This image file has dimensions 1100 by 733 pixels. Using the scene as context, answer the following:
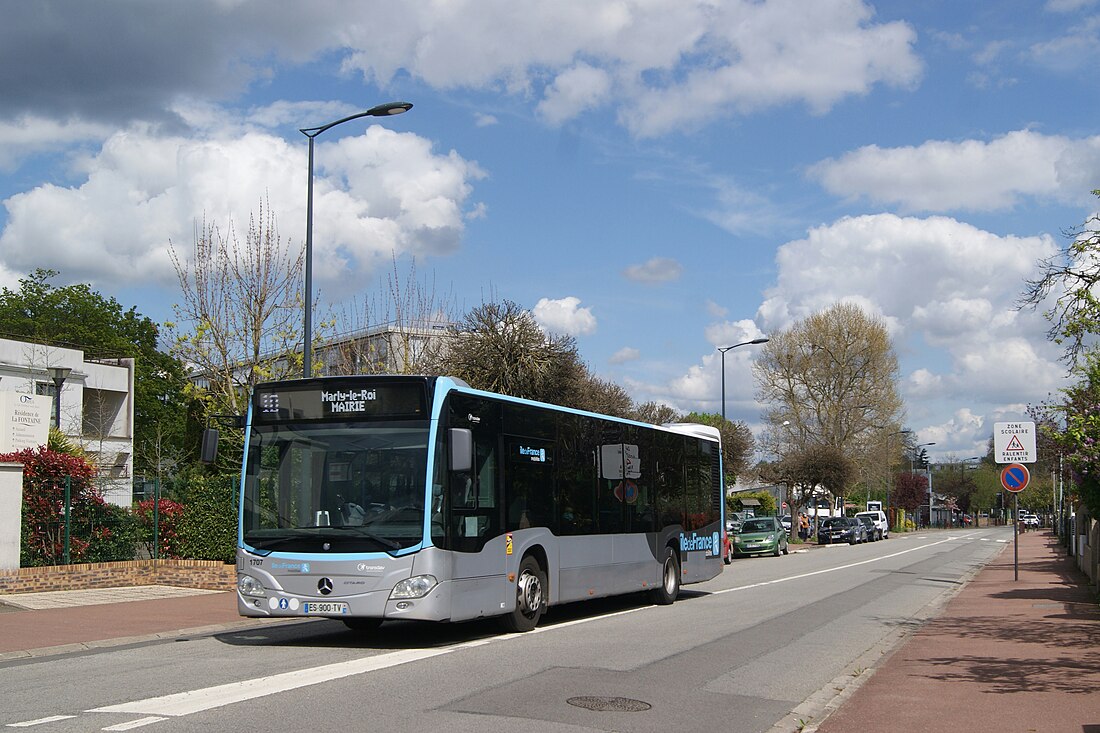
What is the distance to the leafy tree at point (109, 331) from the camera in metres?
66.2

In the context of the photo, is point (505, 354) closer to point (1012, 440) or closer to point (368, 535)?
point (1012, 440)

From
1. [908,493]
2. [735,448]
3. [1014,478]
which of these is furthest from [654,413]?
[908,493]

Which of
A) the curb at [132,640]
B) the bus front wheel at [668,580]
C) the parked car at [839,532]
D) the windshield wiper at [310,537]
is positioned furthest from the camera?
the parked car at [839,532]

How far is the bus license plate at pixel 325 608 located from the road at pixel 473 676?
0.44 metres

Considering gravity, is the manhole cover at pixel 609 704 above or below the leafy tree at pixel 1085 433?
below

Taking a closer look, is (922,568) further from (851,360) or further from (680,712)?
(851,360)

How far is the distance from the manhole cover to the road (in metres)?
0.02

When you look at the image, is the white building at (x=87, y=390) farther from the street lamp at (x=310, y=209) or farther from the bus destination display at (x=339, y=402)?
the bus destination display at (x=339, y=402)

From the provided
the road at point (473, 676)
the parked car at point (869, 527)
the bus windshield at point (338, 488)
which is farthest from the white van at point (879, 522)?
the bus windshield at point (338, 488)

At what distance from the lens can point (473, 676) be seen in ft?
33.8

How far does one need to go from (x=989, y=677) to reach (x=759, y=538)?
3576 centimetres

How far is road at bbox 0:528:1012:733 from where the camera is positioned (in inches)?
324

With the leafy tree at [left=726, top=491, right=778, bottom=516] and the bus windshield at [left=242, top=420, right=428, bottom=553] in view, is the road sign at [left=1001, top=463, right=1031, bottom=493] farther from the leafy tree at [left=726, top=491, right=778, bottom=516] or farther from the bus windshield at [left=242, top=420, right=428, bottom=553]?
Answer: the leafy tree at [left=726, top=491, right=778, bottom=516]

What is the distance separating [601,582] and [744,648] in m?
3.59
